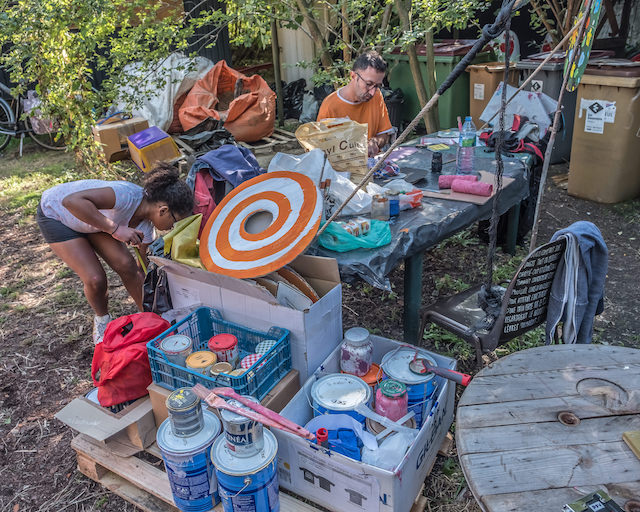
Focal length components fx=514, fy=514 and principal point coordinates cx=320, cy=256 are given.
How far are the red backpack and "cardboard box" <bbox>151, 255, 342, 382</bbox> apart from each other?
0.89ft

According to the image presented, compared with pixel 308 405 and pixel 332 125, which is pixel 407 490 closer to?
pixel 308 405

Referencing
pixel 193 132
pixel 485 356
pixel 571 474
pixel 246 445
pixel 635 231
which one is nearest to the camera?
pixel 571 474


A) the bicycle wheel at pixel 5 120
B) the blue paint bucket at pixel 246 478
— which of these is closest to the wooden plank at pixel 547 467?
the blue paint bucket at pixel 246 478

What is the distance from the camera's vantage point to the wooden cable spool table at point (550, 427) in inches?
54.3

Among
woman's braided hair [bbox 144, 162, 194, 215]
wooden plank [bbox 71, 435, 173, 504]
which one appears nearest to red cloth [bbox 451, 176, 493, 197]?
woman's braided hair [bbox 144, 162, 194, 215]

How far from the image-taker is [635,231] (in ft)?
15.6

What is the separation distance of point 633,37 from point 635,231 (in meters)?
3.87

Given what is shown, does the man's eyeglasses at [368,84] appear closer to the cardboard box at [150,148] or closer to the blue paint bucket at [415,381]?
the blue paint bucket at [415,381]

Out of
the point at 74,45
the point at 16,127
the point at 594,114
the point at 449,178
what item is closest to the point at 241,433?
the point at 449,178

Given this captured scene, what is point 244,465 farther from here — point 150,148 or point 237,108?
point 237,108

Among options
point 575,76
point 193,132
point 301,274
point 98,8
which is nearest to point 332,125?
point 301,274

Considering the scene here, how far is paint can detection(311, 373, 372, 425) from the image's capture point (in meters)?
2.17

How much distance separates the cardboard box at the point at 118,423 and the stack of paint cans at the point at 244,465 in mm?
630

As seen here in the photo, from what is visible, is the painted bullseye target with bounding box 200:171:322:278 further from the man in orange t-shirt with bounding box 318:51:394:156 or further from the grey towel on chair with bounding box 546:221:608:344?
the man in orange t-shirt with bounding box 318:51:394:156
